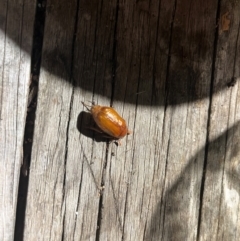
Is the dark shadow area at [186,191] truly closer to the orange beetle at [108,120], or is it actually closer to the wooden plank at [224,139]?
the wooden plank at [224,139]

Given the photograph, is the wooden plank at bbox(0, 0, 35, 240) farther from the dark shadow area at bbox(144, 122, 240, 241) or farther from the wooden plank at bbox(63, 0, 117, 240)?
the dark shadow area at bbox(144, 122, 240, 241)

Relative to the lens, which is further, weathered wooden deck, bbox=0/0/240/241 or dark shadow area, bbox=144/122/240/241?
dark shadow area, bbox=144/122/240/241

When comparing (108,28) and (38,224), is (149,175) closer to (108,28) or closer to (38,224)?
(38,224)

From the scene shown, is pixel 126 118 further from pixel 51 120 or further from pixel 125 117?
pixel 51 120

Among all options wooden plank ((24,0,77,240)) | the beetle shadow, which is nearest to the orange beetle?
the beetle shadow

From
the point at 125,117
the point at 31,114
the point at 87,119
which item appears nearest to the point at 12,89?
the point at 31,114

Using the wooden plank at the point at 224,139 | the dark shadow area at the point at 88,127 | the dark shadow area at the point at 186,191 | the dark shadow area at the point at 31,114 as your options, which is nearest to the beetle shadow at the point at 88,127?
the dark shadow area at the point at 88,127
